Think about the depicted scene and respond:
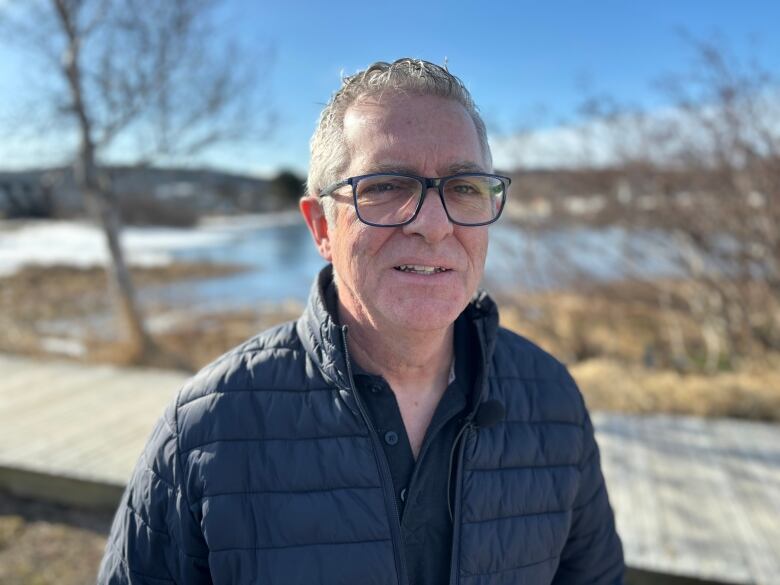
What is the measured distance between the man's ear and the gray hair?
0.07 m

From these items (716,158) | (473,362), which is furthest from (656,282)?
(473,362)

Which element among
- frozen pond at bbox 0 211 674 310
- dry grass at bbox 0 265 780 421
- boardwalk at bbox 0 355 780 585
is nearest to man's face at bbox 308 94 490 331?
frozen pond at bbox 0 211 674 310

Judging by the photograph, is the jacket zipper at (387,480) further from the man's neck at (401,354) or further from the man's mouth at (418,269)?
the man's mouth at (418,269)

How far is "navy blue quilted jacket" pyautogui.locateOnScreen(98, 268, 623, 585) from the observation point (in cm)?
128

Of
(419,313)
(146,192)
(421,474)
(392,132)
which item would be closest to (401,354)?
(419,313)

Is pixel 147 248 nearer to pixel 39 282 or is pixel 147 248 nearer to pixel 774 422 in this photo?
pixel 39 282

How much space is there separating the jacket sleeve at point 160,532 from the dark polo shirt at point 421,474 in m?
0.47

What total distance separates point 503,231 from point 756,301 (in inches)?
114

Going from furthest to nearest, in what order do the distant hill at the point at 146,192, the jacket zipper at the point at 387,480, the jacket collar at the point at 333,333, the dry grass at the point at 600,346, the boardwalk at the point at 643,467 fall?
1. the distant hill at the point at 146,192
2. the dry grass at the point at 600,346
3. the boardwalk at the point at 643,467
4. the jacket collar at the point at 333,333
5. the jacket zipper at the point at 387,480

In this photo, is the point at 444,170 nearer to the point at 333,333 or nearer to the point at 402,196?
the point at 402,196

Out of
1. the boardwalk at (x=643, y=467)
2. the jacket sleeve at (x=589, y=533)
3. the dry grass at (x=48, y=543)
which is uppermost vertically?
the jacket sleeve at (x=589, y=533)

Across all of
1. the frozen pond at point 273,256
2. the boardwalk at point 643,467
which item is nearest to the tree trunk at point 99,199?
the frozen pond at point 273,256

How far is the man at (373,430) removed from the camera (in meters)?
1.29

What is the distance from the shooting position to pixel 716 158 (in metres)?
5.82
